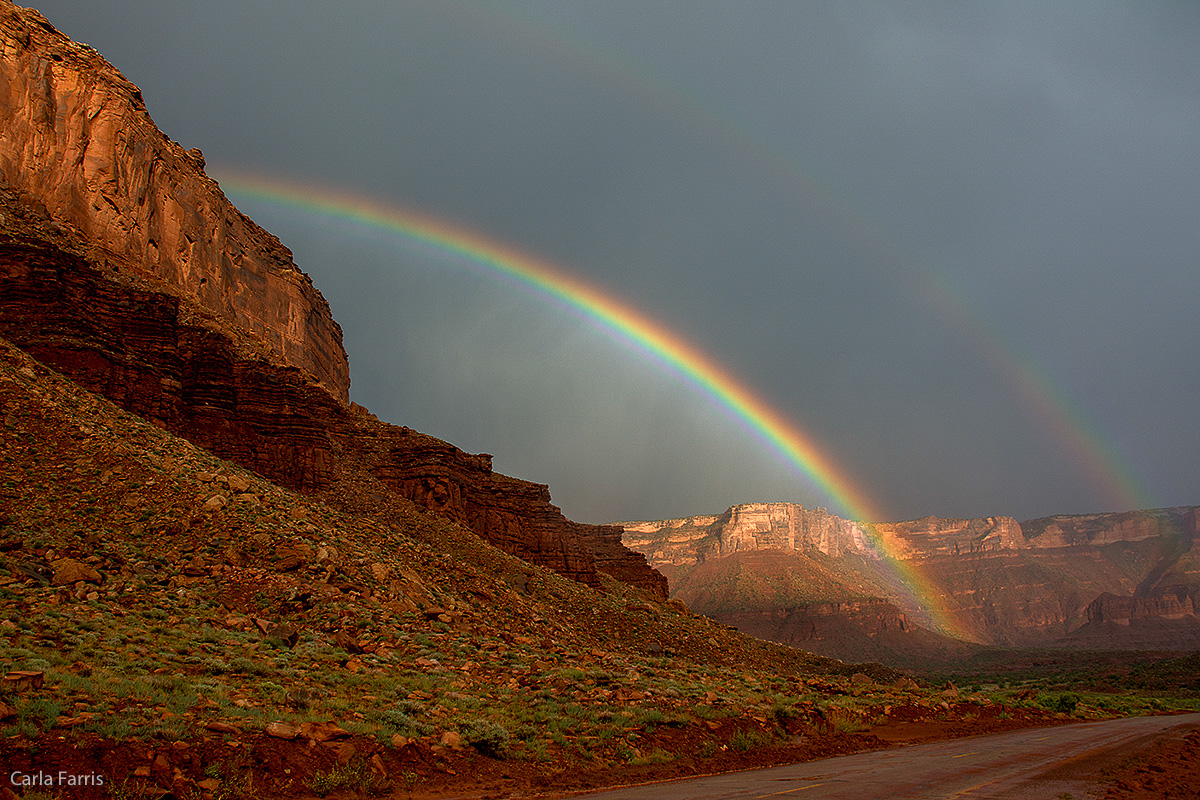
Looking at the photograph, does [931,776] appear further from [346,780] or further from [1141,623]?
[1141,623]

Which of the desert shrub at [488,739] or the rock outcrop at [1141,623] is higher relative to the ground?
the desert shrub at [488,739]

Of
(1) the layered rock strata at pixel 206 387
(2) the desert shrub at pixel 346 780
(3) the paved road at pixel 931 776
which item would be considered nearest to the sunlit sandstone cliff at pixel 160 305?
(1) the layered rock strata at pixel 206 387

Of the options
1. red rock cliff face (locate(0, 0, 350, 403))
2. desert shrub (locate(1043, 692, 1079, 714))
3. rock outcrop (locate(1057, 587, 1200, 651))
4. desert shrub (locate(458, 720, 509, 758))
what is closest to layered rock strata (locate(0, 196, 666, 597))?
red rock cliff face (locate(0, 0, 350, 403))

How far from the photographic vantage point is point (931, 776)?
11273 millimetres

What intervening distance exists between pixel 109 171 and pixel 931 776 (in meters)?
48.6

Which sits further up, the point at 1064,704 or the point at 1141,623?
the point at 1064,704

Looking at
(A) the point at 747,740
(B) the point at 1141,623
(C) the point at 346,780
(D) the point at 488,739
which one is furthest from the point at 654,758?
(B) the point at 1141,623

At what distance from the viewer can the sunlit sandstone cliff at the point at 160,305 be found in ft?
92.2

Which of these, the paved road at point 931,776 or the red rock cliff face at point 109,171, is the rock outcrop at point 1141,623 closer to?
the paved road at point 931,776

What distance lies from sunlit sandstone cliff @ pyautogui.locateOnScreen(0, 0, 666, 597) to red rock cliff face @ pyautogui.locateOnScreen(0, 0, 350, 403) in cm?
10

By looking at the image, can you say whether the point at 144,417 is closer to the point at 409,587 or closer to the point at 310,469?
the point at 310,469

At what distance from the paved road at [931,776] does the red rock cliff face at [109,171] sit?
136 ft

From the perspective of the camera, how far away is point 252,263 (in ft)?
185

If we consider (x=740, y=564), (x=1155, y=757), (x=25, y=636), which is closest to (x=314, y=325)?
(x=25, y=636)
